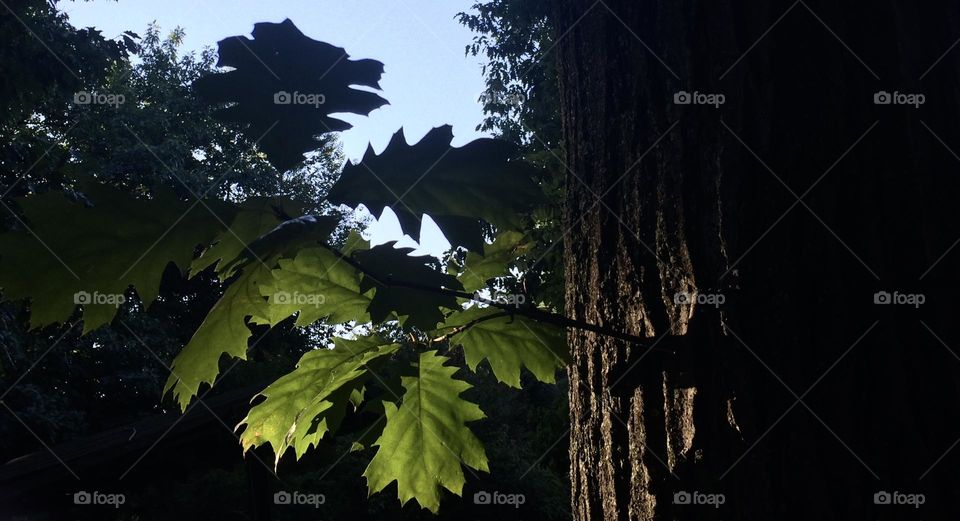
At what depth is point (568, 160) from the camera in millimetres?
1091

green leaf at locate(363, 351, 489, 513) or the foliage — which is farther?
green leaf at locate(363, 351, 489, 513)

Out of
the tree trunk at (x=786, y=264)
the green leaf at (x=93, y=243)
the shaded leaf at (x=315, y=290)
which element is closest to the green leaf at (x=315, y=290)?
the shaded leaf at (x=315, y=290)

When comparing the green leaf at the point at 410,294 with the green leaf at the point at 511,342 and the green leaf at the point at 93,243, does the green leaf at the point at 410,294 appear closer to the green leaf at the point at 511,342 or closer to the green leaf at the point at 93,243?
the green leaf at the point at 93,243

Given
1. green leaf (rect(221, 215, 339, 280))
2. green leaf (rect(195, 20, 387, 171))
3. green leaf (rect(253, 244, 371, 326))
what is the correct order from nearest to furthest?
green leaf (rect(221, 215, 339, 280)), green leaf (rect(195, 20, 387, 171)), green leaf (rect(253, 244, 371, 326))

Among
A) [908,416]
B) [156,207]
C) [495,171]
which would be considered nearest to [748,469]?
[908,416]

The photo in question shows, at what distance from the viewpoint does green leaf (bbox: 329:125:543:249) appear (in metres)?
0.78

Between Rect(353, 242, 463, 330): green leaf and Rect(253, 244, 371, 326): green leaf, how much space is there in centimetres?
8

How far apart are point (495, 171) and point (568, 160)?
0.91ft

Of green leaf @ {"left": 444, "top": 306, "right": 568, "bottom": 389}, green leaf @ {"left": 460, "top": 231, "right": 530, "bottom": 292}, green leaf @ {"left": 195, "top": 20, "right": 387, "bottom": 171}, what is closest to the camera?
green leaf @ {"left": 195, "top": 20, "right": 387, "bottom": 171}

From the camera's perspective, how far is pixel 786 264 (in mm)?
811

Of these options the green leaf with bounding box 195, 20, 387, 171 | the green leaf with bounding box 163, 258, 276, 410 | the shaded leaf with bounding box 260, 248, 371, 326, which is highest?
the green leaf with bounding box 195, 20, 387, 171

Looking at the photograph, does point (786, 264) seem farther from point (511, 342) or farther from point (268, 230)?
point (268, 230)

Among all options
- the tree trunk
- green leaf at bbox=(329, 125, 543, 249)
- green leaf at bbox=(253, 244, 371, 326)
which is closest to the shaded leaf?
green leaf at bbox=(253, 244, 371, 326)

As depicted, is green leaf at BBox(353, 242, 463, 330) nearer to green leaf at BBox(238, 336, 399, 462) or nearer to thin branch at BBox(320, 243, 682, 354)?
thin branch at BBox(320, 243, 682, 354)
